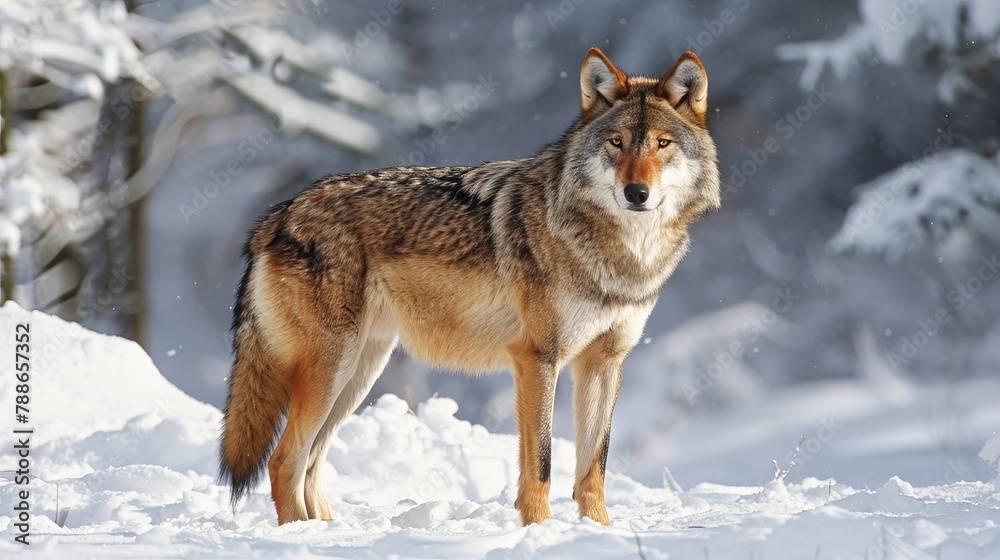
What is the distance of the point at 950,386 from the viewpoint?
30.6 ft

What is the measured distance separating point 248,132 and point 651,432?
19.9 ft

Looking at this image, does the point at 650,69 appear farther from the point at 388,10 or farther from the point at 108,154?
the point at 108,154

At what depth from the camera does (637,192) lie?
393 cm

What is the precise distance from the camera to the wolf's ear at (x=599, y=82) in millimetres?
4328

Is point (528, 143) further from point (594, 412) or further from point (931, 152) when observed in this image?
point (594, 412)

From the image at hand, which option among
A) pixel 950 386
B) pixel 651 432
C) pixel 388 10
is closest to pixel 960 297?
pixel 950 386
